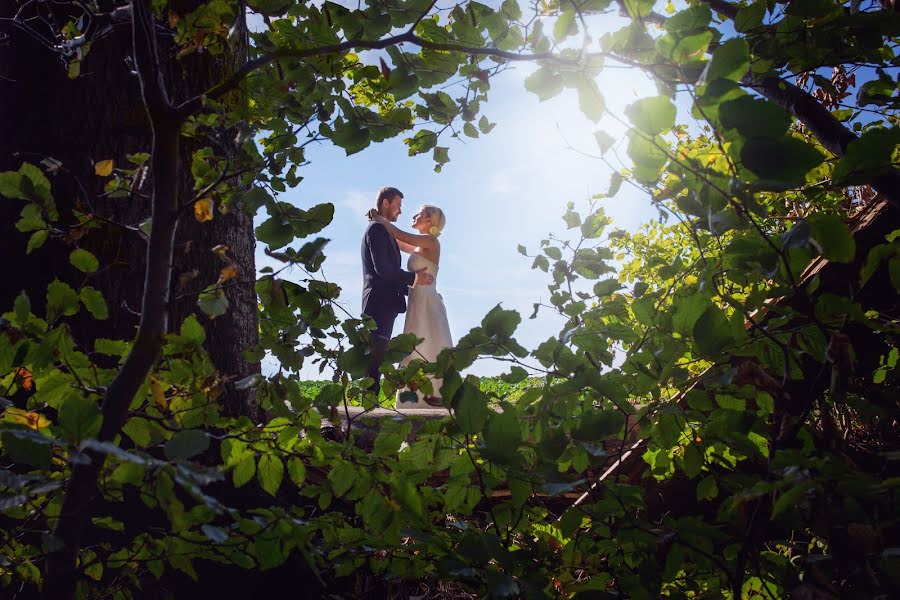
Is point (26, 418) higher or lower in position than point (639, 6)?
Result: lower

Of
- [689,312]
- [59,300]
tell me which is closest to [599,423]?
[689,312]

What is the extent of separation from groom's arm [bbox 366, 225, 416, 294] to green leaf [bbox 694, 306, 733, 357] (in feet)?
19.7

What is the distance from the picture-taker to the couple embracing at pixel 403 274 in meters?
6.98

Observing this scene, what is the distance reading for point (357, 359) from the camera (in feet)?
4.76

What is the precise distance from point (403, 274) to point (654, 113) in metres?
6.27

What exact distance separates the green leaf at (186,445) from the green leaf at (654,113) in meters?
0.84

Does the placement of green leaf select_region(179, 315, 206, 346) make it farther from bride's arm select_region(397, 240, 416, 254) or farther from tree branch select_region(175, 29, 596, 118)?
bride's arm select_region(397, 240, 416, 254)

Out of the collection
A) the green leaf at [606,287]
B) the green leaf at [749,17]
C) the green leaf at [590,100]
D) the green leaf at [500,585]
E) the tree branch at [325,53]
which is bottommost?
the green leaf at [500,585]

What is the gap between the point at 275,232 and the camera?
56.8 inches

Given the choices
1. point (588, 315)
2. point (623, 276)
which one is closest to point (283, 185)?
point (588, 315)

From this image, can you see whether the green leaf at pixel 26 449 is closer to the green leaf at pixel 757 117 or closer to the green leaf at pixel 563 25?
the green leaf at pixel 757 117

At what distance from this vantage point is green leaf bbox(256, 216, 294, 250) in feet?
4.65

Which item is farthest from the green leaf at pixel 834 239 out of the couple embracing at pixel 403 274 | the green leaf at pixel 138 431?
the couple embracing at pixel 403 274

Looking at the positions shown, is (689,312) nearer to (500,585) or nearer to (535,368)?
(535,368)
